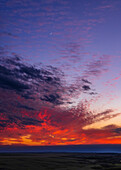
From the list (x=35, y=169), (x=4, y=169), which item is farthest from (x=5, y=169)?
(x=35, y=169)

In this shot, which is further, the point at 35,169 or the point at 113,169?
the point at 113,169

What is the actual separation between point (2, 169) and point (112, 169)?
36608 millimetres

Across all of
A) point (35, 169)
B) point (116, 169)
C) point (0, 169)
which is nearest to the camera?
point (0, 169)

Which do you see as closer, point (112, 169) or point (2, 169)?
point (2, 169)

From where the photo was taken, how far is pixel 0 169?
153 ft

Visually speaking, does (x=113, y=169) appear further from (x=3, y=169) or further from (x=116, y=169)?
(x=3, y=169)

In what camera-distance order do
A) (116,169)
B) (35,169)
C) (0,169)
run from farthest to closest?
(116,169) → (35,169) → (0,169)

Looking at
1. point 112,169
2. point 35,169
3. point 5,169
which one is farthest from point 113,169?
point 5,169

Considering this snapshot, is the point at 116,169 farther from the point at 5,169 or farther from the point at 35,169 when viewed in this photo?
the point at 5,169

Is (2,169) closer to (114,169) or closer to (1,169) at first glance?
(1,169)

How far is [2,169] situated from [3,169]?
284 millimetres

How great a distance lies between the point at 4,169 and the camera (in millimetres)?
46938

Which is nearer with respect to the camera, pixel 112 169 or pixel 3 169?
pixel 3 169

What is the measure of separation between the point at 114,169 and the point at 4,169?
36.7m
